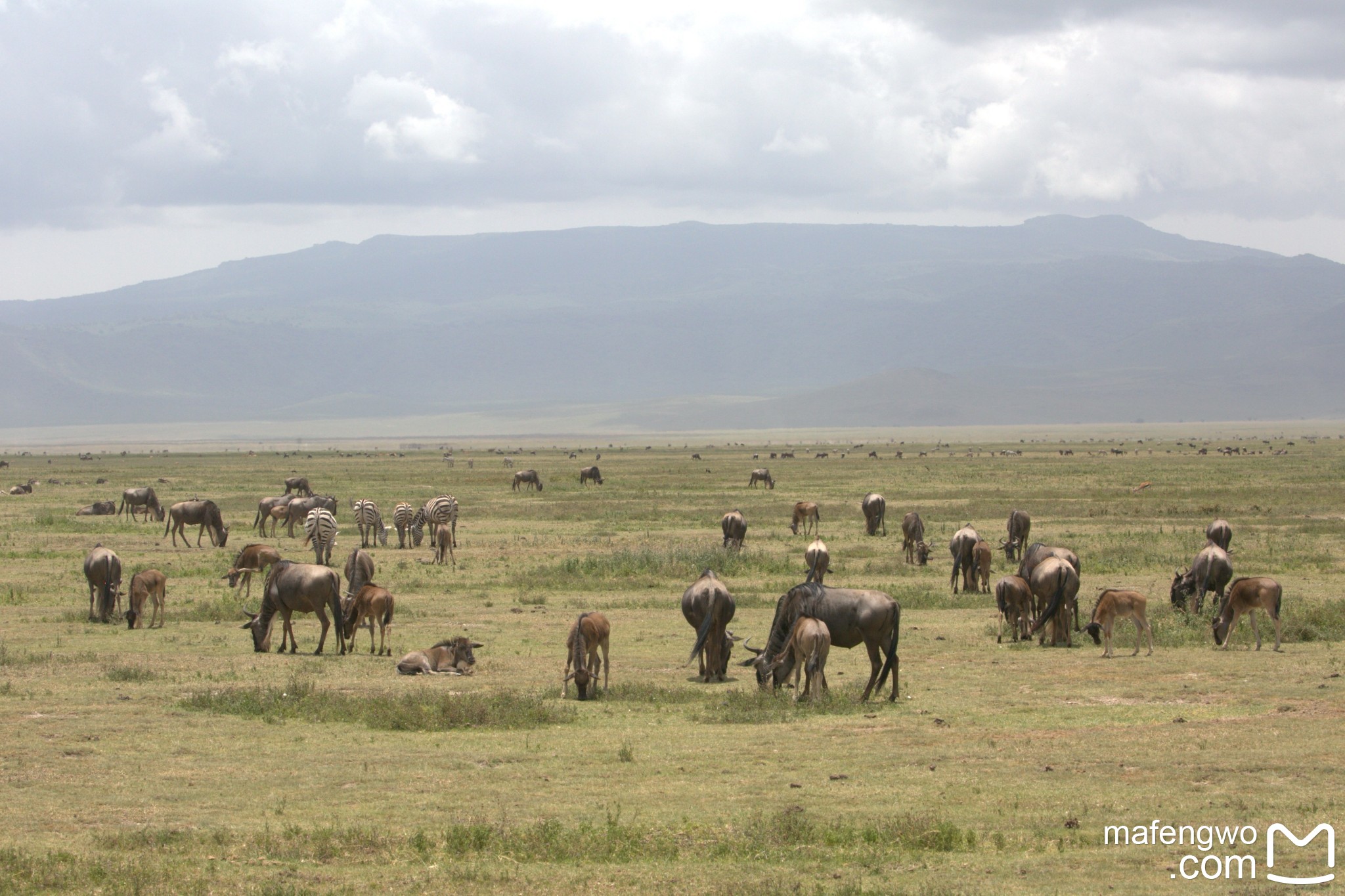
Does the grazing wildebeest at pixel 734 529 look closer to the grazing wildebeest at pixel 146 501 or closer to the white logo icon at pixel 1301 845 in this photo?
the grazing wildebeest at pixel 146 501

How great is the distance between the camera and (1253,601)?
62.2 ft

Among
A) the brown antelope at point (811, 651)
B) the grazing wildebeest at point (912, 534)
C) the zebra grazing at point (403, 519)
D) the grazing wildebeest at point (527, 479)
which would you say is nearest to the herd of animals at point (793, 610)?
the brown antelope at point (811, 651)

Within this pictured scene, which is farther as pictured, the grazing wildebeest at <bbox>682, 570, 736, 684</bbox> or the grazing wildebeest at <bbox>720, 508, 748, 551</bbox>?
the grazing wildebeest at <bbox>720, 508, 748, 551</bbox>

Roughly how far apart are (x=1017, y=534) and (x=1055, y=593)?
13014 mm

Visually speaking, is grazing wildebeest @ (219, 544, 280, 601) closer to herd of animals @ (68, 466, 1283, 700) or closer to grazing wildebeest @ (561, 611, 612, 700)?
herd of animals @ (68, 466, 1283, 700)

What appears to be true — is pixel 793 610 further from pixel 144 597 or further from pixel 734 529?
pixel 734 529

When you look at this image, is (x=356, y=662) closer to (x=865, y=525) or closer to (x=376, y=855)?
(x=376, y=855)

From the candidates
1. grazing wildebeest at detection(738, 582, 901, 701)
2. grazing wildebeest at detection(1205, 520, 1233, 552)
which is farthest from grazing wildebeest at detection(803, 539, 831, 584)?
A: grazing wildebeest at detection(738, 582, 901, 701)

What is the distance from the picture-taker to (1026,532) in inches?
1305

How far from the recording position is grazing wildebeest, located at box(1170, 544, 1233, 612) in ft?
72.7

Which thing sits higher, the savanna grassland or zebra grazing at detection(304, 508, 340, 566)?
zebra grazing at detection(304, 508, 340, 566)

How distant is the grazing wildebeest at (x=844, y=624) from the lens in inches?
628

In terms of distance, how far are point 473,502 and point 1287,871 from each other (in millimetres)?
47293

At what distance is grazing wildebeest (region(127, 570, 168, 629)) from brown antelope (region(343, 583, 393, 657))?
4.11m
